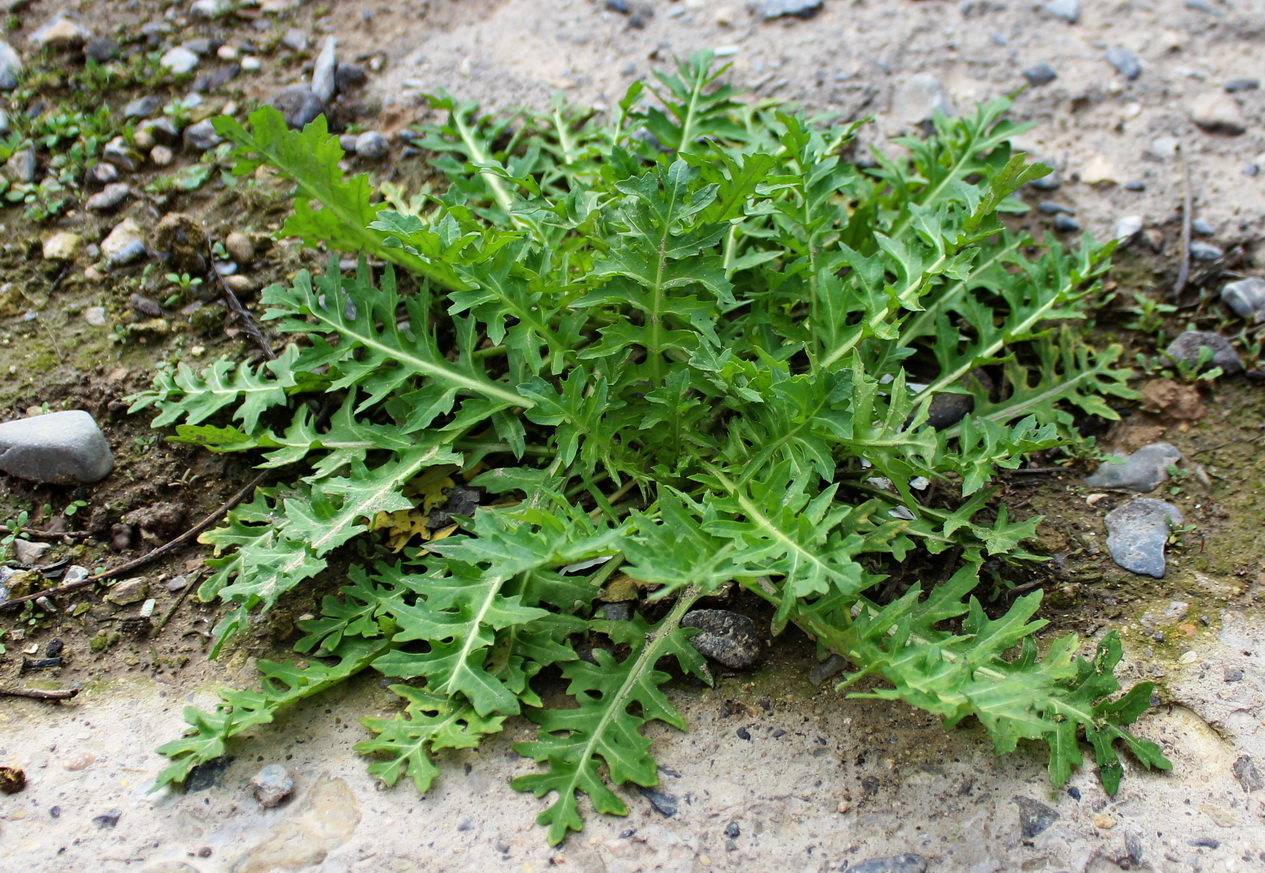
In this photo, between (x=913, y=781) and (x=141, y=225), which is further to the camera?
(x=141, y=225)

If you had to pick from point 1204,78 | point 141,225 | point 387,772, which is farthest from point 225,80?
point 1204,78

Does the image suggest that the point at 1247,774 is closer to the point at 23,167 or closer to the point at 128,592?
the point at 128,592

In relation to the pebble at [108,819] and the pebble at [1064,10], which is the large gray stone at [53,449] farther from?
the pebble at [1064,10]

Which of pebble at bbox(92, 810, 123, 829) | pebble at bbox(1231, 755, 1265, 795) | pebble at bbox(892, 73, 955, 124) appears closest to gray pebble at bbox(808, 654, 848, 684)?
pebble at bbox(1231, 755, 1265, 795)

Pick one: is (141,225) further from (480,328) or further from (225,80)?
(480,328)

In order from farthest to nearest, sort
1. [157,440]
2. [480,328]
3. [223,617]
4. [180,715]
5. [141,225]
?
[141,225] < [480,328] < [157,440] < [223,617] < [180,715]

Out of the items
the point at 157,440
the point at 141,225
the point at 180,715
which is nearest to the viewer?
the point at 180,715

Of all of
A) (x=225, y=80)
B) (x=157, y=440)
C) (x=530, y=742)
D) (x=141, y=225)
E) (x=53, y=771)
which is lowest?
(x=530, y=742)
